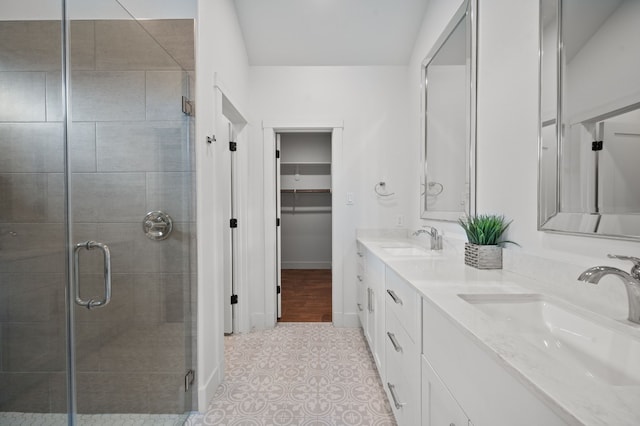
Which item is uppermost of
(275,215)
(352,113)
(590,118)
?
(352,113)

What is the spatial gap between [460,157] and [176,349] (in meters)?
2.11

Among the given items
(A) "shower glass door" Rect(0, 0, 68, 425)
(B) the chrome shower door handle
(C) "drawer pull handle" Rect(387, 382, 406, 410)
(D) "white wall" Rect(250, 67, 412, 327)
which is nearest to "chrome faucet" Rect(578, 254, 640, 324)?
(C) "drawer pull handle" Rect(387, 382, 406, 410)

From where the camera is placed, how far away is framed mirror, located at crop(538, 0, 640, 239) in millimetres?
854

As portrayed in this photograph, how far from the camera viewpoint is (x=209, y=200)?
1.86 m

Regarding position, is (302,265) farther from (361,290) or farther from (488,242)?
(488,242)

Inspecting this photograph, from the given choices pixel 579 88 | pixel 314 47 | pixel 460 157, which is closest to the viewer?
pixel 579 88

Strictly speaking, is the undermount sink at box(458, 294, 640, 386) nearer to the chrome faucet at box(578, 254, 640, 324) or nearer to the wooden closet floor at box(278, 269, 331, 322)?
the chrome faucet at box(578, 254, 640, 324)

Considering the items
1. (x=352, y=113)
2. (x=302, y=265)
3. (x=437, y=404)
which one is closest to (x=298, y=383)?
(x=437, y=404)

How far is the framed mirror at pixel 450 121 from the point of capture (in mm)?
1800

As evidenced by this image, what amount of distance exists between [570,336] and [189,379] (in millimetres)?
1824

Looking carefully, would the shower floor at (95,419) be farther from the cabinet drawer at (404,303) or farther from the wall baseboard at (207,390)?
the cabinet drawer at (404,303)

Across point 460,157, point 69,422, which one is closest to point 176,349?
point 69,422

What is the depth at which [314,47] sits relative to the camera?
9.33 ft

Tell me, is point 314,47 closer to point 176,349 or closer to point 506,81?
point 506,81
